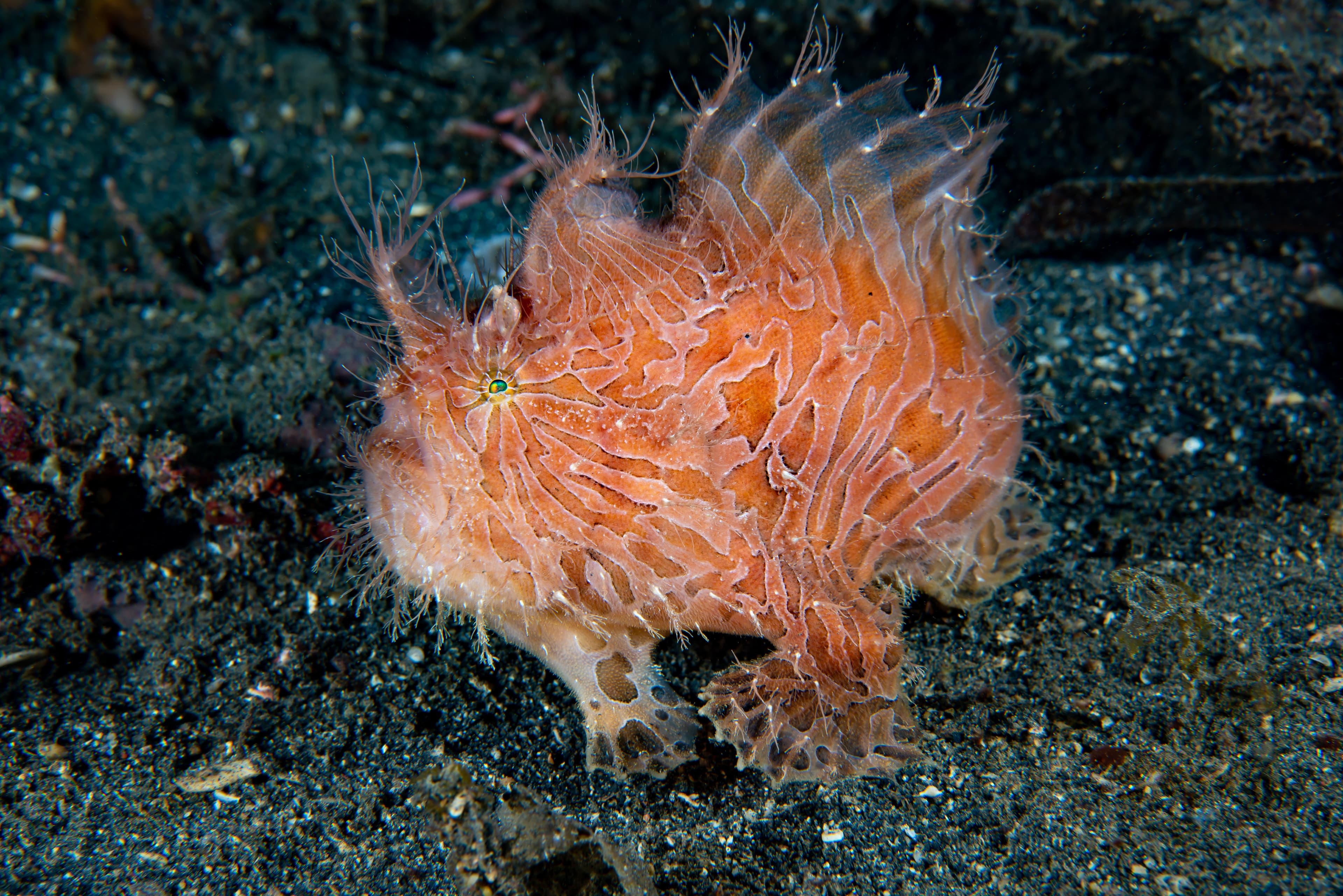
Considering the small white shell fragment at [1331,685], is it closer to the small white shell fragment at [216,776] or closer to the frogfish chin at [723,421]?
the frogfish chin at [723,421]

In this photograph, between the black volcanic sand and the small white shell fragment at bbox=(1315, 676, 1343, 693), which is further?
the small white shell fragment at bbox=(1315, 676, 1343, 693)

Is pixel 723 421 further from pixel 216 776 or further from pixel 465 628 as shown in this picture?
pixel 216 776

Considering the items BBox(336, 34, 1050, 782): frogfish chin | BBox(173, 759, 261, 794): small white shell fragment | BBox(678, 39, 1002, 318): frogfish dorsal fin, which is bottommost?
BBox(173, 759, 261, 794): small white shell fragment

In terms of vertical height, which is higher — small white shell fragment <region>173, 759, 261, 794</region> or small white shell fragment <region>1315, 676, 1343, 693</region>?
small white shell fragment <region>1315, 676, 1343, 693</region>

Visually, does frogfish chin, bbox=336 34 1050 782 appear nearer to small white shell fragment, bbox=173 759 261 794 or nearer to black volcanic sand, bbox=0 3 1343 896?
black volcanic sand, bbox=0 3 1343 896

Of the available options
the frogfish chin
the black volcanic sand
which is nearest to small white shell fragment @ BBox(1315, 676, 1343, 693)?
the black volcanic sand

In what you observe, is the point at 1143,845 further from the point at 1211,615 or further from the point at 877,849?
the point at 1211,615

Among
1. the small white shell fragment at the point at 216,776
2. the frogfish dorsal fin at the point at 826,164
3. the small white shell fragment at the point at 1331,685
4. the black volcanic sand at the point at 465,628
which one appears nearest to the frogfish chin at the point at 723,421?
the frogfish dorsal fin at the point at 826,164
